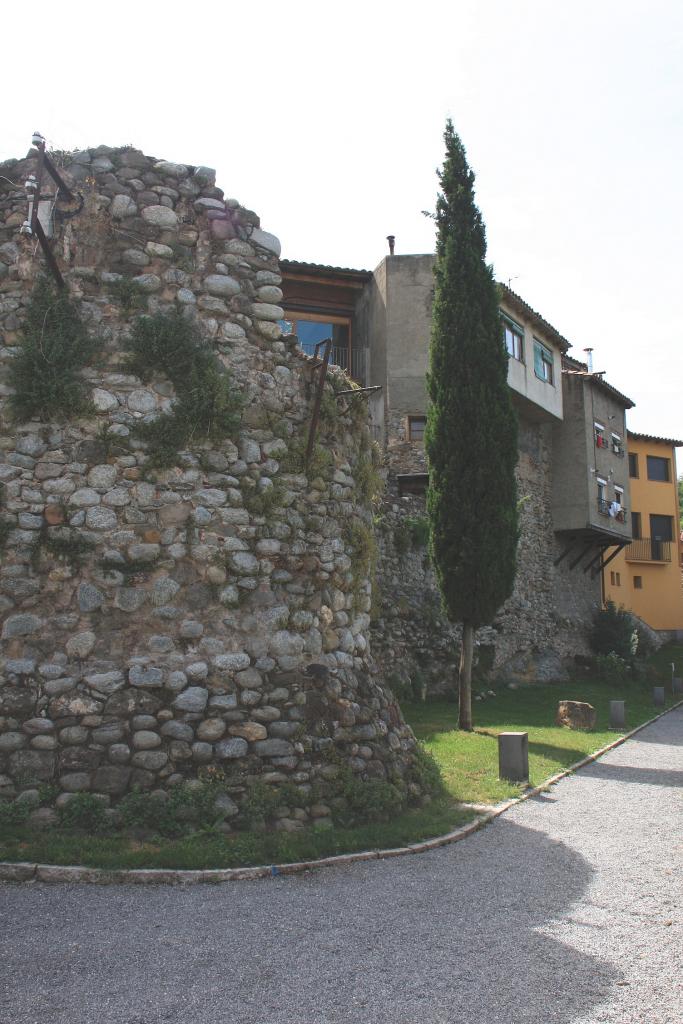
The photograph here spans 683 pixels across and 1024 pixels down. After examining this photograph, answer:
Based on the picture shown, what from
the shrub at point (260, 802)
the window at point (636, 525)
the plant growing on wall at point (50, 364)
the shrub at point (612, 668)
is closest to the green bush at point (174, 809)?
the shrub at point (260, 802)

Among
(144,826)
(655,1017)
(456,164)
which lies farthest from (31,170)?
(456,164)

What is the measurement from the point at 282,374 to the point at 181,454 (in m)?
1.30

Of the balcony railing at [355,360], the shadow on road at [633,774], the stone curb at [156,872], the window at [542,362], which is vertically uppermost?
the window at [542,362]

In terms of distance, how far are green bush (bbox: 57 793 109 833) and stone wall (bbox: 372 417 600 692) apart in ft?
32.0

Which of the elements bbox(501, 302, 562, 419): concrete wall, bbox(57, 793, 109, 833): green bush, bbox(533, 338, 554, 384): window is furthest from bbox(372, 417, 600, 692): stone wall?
bbox(57, 793, 109, 833): green bush

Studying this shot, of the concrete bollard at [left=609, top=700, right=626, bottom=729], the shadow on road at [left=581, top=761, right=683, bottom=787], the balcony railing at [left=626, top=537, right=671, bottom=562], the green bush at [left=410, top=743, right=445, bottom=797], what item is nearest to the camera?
the green bush at [left=410, top=743, right=445, bottom=797]

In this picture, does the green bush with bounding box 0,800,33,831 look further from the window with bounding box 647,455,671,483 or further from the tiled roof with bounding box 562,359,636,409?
the window with bounding box 647,455,671,483

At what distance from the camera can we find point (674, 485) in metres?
40.8

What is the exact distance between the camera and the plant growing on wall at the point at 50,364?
6340mm

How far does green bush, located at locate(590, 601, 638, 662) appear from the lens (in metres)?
28.5

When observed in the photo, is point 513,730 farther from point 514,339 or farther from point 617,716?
point 514,339

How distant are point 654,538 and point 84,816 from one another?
1510 inches

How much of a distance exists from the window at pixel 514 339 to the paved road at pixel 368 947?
1955 centimetres

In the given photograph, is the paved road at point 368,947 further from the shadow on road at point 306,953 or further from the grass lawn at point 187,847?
the grass lawn at point 187,847
